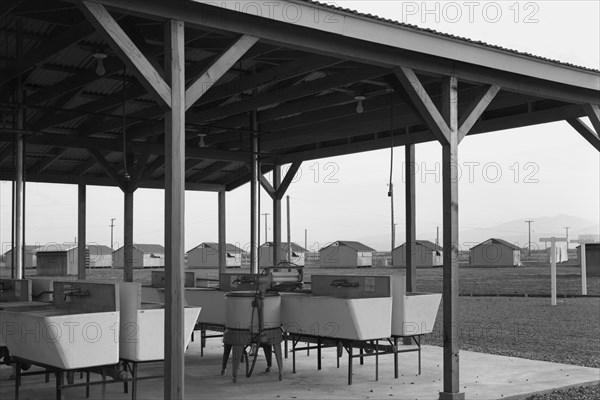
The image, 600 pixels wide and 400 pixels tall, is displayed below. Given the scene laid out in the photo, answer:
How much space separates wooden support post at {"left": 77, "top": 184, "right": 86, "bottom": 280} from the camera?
593 inches

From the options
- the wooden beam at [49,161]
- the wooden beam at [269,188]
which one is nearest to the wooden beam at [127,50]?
the wooden beam at [269,188]

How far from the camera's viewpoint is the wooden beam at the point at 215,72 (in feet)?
17.5

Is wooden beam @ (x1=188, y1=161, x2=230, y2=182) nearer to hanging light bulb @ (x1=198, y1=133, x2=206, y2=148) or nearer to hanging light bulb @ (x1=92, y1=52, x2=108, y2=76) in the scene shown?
hanging light bulb @ (x1=198, y1=133, x2=206, y2=148)

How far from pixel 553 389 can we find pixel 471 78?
A: 2991mm

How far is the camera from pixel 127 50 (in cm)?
→ 507

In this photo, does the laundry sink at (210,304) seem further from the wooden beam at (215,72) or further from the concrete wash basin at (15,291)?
the wooden beam at (215,72)

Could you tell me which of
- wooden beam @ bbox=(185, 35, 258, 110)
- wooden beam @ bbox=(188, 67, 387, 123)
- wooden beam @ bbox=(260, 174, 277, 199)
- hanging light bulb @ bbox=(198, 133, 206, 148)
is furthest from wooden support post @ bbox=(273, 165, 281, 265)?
wooden beam @ bbox=(185, 35, 258, 110)

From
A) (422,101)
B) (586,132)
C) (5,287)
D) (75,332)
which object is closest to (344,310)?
(422,101)

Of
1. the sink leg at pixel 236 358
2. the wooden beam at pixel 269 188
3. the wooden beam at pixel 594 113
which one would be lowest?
the sink leg at pixel 236 358

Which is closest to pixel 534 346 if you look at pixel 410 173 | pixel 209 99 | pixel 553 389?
pixel 410 173

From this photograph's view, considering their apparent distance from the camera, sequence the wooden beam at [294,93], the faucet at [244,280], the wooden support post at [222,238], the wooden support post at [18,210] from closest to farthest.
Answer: the wooden beam at [294,93] → the wooden support post at [18,210] → the faucet at [244,280] → the wooden support post at [222,238]

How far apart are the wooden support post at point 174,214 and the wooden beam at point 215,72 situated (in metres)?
0.09

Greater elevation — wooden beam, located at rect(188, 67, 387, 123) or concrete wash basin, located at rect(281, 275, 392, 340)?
wooden beam, located at rect(188, 67, 387, 123)

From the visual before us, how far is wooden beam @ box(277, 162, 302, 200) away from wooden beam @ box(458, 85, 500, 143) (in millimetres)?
6682
